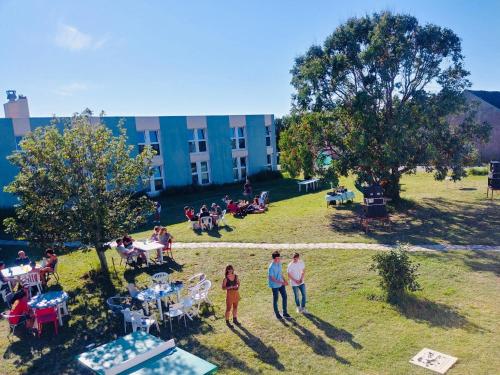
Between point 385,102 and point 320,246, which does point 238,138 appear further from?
point 320,246

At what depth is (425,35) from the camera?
17.8 m

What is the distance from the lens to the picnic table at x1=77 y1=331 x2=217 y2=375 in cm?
582

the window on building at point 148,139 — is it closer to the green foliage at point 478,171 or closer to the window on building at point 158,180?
the window on building at point 158,180

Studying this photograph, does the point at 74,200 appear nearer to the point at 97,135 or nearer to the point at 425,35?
the point at 97,135

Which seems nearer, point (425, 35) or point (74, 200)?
point (74, 200)

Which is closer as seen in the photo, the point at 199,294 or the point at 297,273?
the point at 297,273

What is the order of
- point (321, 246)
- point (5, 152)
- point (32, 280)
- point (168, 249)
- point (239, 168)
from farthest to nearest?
point (239, 168), point (5, 152), point (168, 249), point (321, 246), point (32, 280)

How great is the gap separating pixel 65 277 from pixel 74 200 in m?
3.52

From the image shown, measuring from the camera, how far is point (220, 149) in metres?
33.3

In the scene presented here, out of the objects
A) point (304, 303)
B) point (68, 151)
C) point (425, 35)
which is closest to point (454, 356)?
point (304, 303)

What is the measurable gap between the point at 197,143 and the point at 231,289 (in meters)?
24.1

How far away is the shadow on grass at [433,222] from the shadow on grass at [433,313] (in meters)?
5.47

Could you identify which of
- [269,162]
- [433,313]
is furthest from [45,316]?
[269,162]

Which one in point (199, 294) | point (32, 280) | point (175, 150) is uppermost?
point (175, 150)
